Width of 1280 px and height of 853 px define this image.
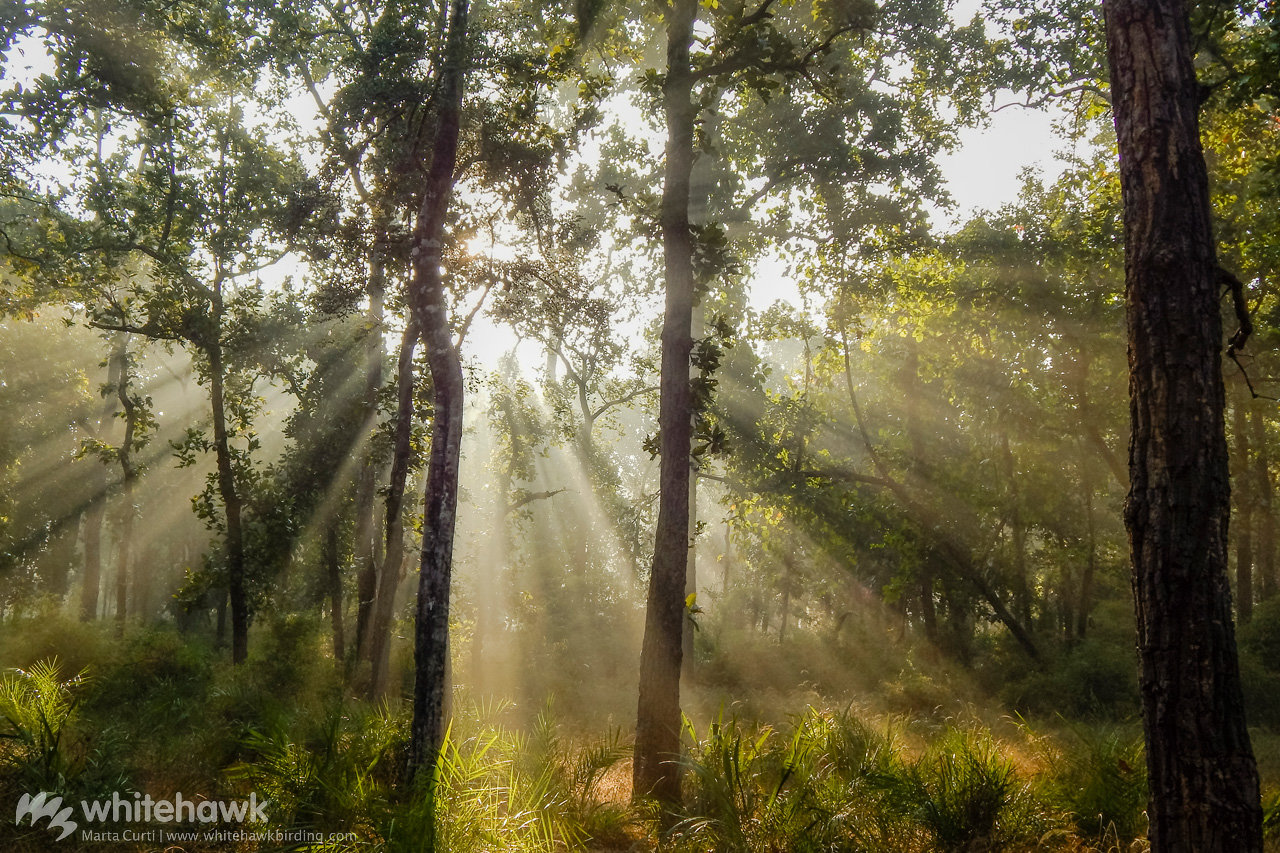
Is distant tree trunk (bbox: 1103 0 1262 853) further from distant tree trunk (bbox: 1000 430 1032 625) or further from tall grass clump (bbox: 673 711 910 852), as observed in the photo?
distant tree trunk (bbox: 1000 430 1032 625)

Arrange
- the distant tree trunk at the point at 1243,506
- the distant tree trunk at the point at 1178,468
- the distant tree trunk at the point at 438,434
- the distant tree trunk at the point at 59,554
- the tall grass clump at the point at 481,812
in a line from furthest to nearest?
the distant tree trunk at the point at 59,554 → the distant tree trunk at the point at 1243,506 → the distant tree trunk at the point at 438,434 → the tall grass clump at the point at 481,812 → the distant tree trunk at the point at 1178,468

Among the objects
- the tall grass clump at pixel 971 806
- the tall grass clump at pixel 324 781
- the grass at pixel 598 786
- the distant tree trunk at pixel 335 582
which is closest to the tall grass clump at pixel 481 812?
the grass at pixel 598 786

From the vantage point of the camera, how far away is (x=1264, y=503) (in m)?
20.0

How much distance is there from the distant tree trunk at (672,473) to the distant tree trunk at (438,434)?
8.11ft

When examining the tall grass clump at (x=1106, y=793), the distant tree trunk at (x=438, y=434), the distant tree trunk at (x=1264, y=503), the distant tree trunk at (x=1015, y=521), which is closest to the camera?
the tall grass clump at (x=1106, y=793)

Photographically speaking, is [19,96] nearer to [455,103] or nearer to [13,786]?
[455,103]

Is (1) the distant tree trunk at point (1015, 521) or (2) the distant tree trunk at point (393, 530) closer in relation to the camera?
(2) the distant tree trunk at point (393, 530)

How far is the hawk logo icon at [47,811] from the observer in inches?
231

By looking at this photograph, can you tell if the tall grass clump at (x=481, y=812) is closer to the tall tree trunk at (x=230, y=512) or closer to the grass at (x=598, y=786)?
the grass at (x=598, y=786)

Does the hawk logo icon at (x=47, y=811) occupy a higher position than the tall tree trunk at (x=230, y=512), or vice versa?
the tall tree trunk at (x=230, y=512)

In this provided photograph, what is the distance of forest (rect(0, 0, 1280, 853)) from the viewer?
490 cm

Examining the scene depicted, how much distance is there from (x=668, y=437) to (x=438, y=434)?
295cm

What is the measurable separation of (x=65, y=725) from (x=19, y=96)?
1313 cm

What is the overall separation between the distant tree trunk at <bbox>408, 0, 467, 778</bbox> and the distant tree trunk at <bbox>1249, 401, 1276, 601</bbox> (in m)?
22.1
